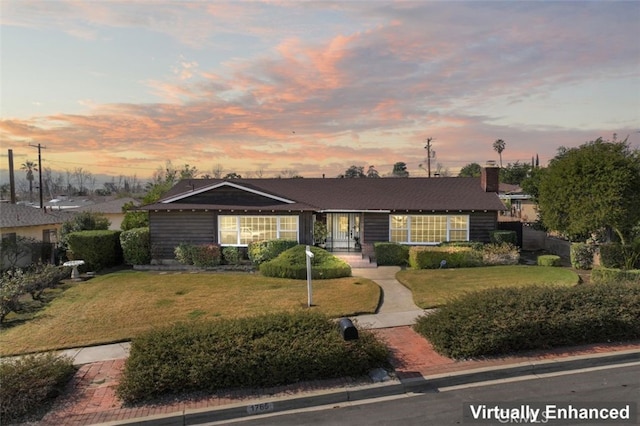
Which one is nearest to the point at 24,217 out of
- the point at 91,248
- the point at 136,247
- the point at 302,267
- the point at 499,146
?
the point at 91,248

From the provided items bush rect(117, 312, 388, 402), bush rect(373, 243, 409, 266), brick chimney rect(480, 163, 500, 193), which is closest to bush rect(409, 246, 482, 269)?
bush rect(373, 243, 409, 266)

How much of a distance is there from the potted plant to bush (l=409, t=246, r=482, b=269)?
506 centimetres

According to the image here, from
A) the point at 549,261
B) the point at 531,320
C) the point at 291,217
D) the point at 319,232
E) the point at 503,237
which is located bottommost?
the point at 549,261

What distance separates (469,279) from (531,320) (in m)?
7.55

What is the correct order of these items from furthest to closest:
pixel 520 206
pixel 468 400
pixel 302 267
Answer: pixel 520 206
pixel 302 267
pixel 468 400

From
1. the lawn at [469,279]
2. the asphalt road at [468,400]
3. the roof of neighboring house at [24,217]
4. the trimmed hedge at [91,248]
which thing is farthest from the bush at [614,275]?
the roof of neighboring house at [24,217]

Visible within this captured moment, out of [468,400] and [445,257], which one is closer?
[468,400]

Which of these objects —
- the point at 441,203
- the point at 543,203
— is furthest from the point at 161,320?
the point at 543,203

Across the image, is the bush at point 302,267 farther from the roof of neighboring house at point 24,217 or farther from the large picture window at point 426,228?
the roof of neighboring house at point 24,217

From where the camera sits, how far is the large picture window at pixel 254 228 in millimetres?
21578

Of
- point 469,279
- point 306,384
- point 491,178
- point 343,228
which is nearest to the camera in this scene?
point 306,384

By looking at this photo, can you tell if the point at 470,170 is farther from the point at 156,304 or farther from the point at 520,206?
the point at 156,304

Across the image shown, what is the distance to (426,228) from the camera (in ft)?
71.4

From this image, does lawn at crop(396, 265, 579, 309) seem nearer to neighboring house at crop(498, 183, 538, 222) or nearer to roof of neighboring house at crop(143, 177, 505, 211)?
roof of neighboring house at crop(143, 177, 505, 211)
